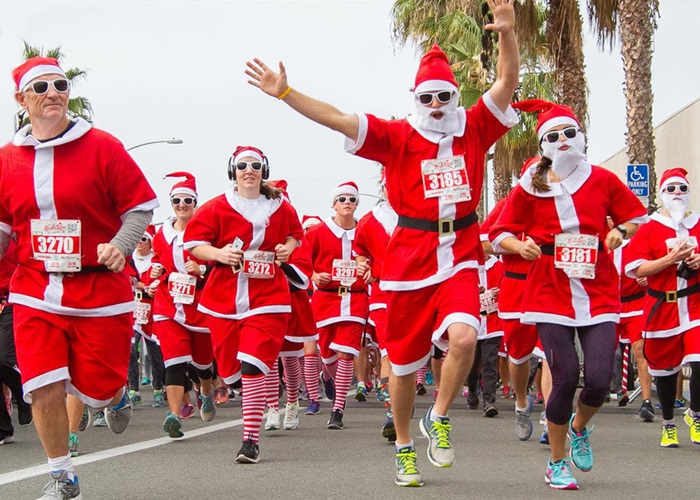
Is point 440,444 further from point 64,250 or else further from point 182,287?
point 182,287

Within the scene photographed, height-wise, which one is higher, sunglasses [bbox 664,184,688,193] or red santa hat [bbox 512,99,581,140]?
red santa hat [bbox 512,99,581,140]

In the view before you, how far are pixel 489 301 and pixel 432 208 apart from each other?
701cm

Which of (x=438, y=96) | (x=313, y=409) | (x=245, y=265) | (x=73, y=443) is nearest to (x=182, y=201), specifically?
(x=245, y=265)

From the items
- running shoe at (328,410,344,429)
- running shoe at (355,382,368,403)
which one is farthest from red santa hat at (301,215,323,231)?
running shoe at (328,410,344,429)

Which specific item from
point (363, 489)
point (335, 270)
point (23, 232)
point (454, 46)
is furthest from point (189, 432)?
point (454, 46)

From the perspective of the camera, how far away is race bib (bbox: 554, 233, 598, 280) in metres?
7.64

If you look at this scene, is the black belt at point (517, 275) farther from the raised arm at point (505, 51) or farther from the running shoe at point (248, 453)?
the raised arm at point (505, 51)

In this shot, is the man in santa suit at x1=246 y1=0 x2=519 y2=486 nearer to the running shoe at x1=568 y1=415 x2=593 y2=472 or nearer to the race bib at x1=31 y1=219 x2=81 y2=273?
the running shoe at x1=568 y1=415 x2=593 y2=472

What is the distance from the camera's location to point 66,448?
6.31 m

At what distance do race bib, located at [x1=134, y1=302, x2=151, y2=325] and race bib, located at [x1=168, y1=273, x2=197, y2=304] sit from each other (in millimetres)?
3741

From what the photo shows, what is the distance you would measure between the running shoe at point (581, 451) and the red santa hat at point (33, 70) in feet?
12.0

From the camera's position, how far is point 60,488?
20.4 feet

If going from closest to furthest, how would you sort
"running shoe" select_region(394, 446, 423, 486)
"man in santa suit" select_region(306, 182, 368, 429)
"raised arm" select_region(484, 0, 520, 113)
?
"raised arm" select_region(484, 0, 520, 113)
"running shoe" select_region(394, 446, 423, 486)
"man in santa suit" select_region(306, 182, 368, 429)

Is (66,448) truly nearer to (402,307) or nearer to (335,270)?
(402,307)
